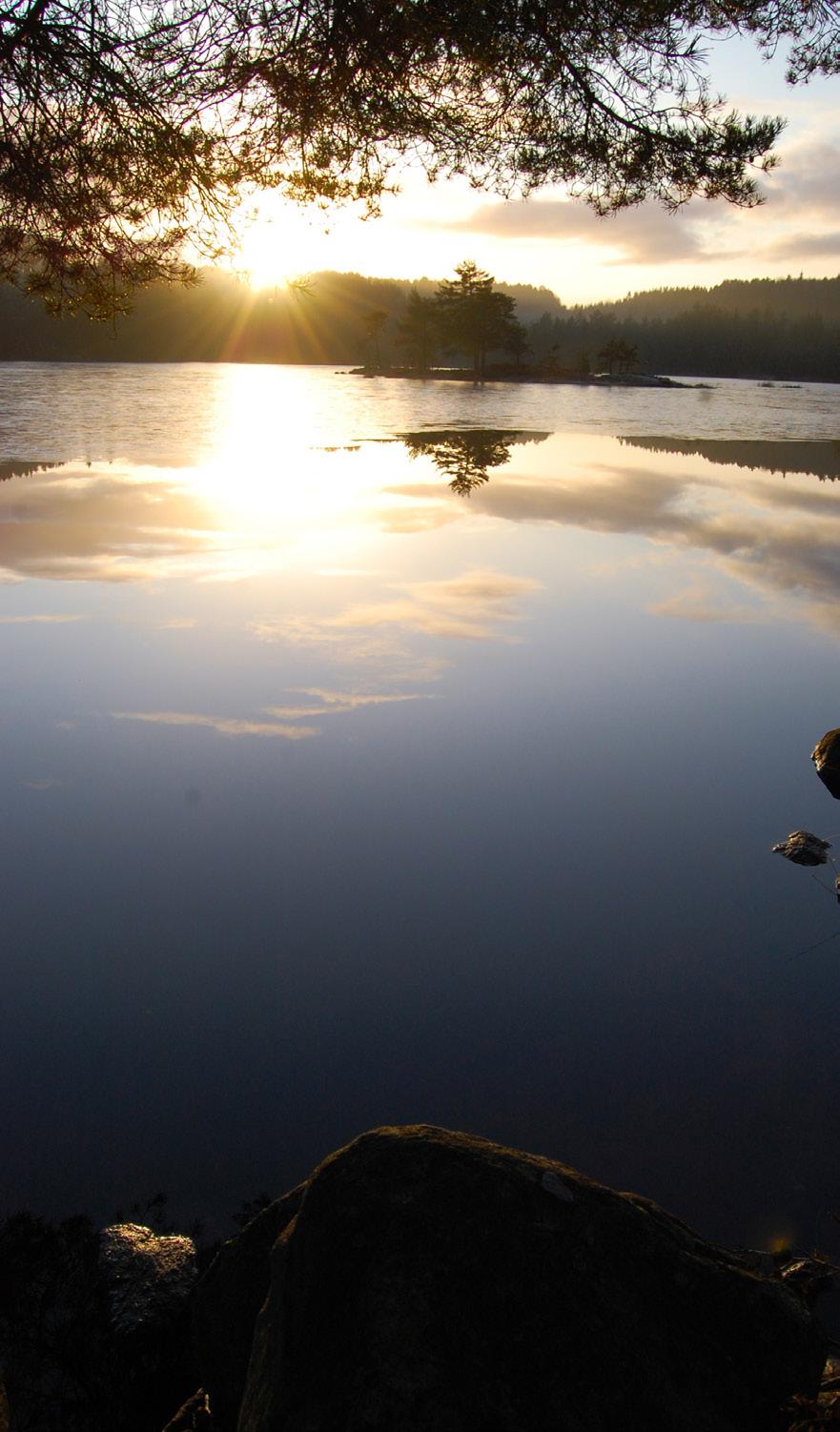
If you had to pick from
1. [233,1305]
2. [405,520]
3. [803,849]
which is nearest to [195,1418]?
[233,1305]

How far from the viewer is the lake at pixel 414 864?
3348 millimetres

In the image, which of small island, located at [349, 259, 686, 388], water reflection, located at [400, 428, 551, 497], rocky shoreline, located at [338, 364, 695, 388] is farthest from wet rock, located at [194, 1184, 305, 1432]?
small island, located at [349, 259, 686, 388]

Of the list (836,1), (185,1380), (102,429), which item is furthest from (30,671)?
(102,429)

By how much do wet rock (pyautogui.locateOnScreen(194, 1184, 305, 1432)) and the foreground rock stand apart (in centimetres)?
1

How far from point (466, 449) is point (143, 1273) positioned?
23510 millimetres

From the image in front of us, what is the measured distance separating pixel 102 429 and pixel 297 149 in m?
20.0

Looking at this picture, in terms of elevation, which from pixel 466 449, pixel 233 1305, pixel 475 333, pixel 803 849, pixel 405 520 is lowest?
pixel 233 1305

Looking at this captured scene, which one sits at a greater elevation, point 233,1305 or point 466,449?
point 466,449

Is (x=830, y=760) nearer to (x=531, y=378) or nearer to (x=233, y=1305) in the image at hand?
(x=233, y=1305)

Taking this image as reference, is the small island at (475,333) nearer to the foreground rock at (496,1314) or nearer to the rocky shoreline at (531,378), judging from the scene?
the rocky shoreline at (531,378)

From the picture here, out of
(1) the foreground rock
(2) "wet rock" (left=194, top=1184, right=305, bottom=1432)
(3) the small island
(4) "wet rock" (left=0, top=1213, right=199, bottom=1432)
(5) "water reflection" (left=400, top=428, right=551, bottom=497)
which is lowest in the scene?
(4) "wet rock" (left=0, top=1213, right=199, bottom=1432)

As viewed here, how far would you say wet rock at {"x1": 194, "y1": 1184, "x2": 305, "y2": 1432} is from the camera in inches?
87.1

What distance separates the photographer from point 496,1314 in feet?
6.06

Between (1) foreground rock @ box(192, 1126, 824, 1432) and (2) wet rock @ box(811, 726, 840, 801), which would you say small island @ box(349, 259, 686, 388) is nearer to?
(2) wet rock @ box(811, 726, 840, 801)
